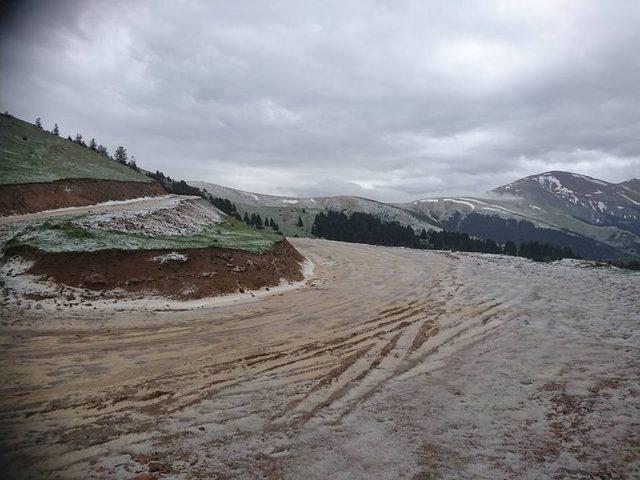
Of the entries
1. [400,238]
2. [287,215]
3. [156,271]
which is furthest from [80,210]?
[287,215]

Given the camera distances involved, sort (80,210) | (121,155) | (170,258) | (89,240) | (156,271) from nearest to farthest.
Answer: (156,271)
(89,240)
(170,258)
(80,210)
(121,155)

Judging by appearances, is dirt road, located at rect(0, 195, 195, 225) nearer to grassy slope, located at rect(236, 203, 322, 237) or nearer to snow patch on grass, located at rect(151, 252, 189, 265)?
snow patch on grass, located at rect(151, 252, 189, 265)

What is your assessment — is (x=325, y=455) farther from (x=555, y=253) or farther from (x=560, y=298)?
(x=555, y=253)

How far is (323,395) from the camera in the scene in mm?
9586

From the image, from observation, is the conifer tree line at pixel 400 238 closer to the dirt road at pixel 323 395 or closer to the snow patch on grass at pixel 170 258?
the snow patch on grass at pixel 170 258

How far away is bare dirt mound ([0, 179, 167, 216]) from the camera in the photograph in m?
38.3

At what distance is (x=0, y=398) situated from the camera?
29.6 ft

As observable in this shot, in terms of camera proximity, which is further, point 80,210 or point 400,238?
point 400,238

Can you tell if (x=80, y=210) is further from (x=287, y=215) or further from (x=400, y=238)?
(x=287, y=215)

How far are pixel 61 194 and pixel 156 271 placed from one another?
104 ft

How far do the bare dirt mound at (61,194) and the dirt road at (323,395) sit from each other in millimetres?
30299

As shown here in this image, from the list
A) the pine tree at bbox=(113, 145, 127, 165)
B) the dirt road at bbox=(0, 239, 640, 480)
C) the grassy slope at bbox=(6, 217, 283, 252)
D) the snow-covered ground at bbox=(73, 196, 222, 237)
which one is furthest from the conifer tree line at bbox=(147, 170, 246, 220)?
the dirt road at bbox=(0, 239, 640, 480)

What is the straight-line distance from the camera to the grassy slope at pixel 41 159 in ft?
A: 147

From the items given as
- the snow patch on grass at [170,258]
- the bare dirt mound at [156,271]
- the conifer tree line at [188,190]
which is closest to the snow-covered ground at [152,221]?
the bare dirt mound at [156,271]
